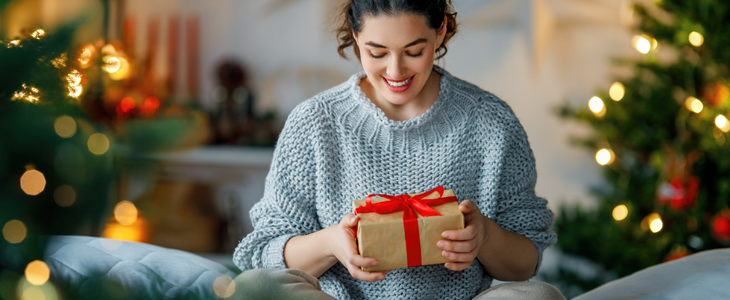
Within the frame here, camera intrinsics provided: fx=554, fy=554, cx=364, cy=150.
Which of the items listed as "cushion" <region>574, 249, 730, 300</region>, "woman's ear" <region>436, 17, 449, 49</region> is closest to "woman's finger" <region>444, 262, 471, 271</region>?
"cushion" <region>574, 249, 730, 300</region>

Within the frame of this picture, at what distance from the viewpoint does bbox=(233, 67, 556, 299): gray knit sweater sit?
1005 mm

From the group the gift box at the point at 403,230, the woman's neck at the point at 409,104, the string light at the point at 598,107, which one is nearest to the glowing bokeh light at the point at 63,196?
the gift box at the point at 403,230

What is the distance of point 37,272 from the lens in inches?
Result: 10.2

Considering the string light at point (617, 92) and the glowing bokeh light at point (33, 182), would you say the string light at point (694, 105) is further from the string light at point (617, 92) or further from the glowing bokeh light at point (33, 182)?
the glowing bokeh light at point (33, 182)

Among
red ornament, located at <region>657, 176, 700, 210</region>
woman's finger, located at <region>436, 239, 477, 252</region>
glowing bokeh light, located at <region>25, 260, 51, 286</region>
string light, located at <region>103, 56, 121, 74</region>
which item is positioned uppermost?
string light, located at <region>103, 56, 121, 74</region>

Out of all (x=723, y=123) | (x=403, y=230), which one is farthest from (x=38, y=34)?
(x=723, y=123)

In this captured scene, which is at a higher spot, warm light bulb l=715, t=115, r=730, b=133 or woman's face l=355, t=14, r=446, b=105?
woman's face l=355, t=14, r=446, b=105

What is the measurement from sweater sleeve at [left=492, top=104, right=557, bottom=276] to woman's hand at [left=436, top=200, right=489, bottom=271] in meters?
0.18

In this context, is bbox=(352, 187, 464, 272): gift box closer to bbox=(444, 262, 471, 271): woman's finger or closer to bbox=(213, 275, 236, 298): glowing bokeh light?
bbox=(444, 262, 471, 271): woman's finger

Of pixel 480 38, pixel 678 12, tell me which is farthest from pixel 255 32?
pixel 678 12

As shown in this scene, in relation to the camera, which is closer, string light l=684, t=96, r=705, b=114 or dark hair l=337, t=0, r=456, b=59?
dark hair l=337, t=0, r=456, b=59

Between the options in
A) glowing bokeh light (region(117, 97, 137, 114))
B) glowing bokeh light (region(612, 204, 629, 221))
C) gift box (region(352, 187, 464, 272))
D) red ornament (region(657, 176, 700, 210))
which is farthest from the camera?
glowing bokeh light (region(612, 204, 629, 221))

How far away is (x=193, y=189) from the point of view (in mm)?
2475

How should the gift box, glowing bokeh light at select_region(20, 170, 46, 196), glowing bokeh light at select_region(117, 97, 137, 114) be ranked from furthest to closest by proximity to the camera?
the gift box < glowing bokeh light at select_region(117, 97, 137, 114) < glowing bokeh light at select_region(20, 170, 46, 196)
